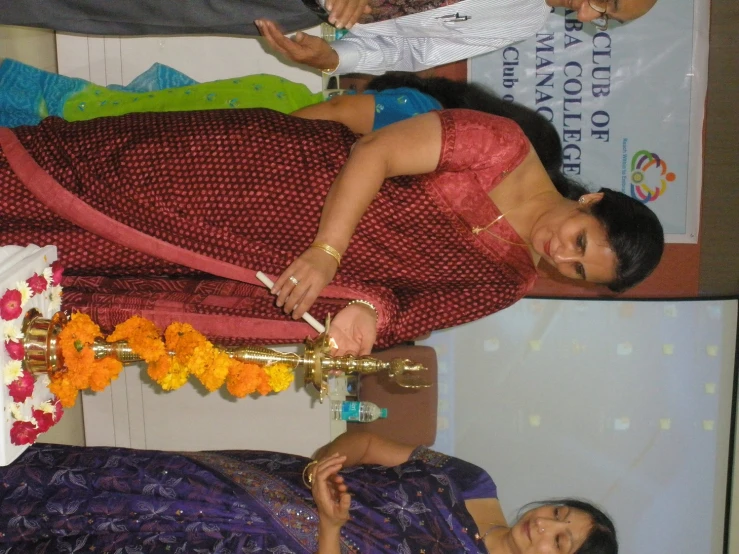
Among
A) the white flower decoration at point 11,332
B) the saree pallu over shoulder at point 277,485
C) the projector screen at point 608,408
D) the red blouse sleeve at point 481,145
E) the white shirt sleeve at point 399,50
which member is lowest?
the projector screen at point 608,408

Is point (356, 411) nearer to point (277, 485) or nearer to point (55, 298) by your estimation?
point (277, 485)

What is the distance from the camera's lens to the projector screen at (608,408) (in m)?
2.87

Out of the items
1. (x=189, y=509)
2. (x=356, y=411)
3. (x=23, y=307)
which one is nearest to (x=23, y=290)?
(x=23, y=307)

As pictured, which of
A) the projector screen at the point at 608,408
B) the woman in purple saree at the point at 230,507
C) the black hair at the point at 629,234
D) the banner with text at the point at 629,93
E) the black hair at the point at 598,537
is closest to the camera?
the black hair at the point at 629,234

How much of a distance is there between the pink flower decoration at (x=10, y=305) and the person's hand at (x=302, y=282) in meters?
0.44

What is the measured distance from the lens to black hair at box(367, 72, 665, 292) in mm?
1393

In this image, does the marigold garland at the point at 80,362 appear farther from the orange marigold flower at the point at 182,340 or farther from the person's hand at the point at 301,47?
the person's hand at the point at 301,47

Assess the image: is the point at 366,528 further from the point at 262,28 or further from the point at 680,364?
the point at 680,364

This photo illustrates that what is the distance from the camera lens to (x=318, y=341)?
1175mm

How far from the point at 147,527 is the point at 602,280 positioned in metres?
1.29

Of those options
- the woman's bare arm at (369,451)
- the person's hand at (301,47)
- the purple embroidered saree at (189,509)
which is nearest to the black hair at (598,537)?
the purple embroidered saree at (189,509)

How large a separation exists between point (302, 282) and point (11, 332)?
505 mm

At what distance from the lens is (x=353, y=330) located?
53.6 inches

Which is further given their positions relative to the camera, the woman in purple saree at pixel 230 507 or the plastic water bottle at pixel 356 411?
the plastic water bottle at pixel 356 411
